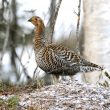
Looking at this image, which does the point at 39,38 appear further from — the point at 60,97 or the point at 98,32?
the point at 60,97

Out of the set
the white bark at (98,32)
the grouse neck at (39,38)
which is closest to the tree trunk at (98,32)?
the white bark at (98,32)

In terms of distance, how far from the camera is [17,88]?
10.2 m

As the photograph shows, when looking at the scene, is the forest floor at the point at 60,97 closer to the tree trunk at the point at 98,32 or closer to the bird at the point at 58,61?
the bird at the point at 58,61

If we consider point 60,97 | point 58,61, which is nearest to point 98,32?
point 58,61

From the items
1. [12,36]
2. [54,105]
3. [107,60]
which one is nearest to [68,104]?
[54,105]

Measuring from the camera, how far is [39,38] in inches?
468

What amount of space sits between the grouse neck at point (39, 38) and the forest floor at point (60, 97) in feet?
5.45

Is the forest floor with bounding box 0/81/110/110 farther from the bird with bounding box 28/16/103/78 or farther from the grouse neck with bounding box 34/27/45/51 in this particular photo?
the grouse neck with bounding box 34/27/45/51

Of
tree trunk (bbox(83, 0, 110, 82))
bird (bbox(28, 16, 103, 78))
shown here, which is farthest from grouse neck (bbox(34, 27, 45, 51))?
tree trunk (bbox(83, 0, 110, 82))

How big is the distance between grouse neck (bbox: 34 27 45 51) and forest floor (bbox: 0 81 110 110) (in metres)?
1.66

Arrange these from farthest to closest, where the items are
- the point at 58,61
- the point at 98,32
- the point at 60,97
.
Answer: the point at 98,32
the point at 58,61
the point at 60,97

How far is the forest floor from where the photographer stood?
916 centimetres

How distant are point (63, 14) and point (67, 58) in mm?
5597

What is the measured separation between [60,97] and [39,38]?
2.55 meters
